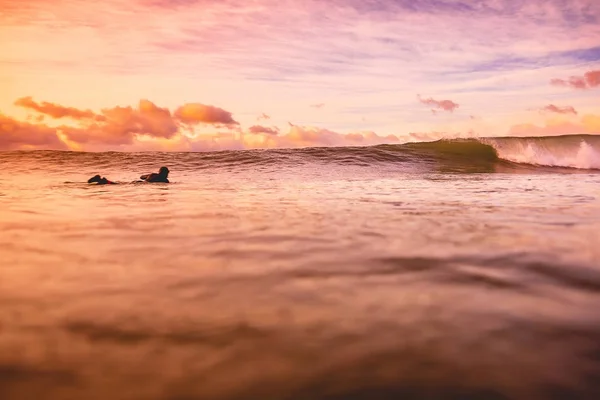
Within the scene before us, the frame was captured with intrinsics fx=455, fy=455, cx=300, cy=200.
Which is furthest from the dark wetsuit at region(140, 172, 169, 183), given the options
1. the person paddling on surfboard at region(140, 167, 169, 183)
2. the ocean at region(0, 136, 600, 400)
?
the ocean at region(0, 136, 600, 400)

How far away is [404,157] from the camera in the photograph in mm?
24094

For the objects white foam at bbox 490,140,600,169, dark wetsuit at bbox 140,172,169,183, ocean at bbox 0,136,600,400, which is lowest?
dark wetsuit at bbox 140,172,169,183

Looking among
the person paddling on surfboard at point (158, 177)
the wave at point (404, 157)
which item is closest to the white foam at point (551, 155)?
the wave at point (404, 157)

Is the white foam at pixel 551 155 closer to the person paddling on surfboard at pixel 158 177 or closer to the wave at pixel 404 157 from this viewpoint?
the wave at pixel 404 157

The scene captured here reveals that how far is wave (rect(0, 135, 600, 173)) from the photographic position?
21.6 metres

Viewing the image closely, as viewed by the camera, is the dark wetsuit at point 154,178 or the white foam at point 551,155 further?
the white foam at point 551,155

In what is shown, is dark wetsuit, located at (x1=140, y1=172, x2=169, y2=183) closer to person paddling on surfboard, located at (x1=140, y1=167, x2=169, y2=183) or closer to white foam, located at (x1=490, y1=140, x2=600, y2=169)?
person paddling on surfboard, located at (x1=140, y1=167, x2=169, y2=183)

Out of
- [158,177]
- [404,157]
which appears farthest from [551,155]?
[158,177]

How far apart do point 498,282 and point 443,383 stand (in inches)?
42.9

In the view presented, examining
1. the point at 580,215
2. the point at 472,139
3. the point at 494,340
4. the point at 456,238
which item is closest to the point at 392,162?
the point at 472,139

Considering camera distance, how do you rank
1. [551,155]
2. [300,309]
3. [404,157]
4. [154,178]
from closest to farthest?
1. [300,309]
2. [154,178]
3. [404,157]
4. [551,155]

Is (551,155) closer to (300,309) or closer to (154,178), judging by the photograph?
(154,178)

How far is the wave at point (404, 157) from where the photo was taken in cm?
2162

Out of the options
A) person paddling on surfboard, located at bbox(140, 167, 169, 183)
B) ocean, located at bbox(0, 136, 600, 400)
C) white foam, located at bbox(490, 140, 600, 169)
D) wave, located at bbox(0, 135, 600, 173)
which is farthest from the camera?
white foam, located at bbox(490, 140, 600, 169)
